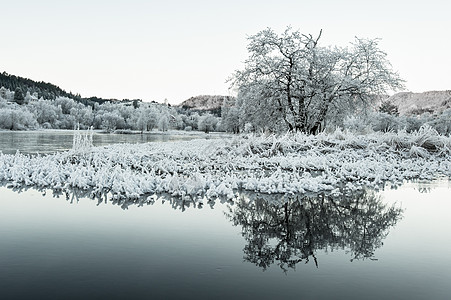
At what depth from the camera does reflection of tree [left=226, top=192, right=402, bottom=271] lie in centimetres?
376

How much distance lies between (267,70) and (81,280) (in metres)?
21.2

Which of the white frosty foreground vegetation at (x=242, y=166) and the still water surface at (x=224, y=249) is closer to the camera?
the still water surface at (x=224, y=249)

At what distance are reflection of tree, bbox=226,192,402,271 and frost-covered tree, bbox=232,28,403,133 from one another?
16074 mm

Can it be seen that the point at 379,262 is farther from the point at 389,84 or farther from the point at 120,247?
the point at 389,84

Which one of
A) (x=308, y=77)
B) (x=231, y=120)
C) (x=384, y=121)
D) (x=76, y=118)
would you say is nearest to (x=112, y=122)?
(x=76, y=118)

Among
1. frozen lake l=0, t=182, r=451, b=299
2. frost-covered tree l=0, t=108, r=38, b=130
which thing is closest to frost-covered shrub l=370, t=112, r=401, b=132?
frost-covered tree l=0, t=108, r=38, b=130

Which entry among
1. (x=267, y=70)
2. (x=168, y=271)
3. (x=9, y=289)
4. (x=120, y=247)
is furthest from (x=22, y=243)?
(x=267, y=70)

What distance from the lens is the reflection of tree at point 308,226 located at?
376 centimetres

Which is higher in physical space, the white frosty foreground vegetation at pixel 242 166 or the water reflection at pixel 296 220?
the white frosty foreground vegetation at pixel 242 166

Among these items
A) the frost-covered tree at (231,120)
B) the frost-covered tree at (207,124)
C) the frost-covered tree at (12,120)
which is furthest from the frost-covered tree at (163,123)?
the frost-covered tree at (12,120)

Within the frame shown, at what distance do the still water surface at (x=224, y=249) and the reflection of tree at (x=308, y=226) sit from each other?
0.01 metres

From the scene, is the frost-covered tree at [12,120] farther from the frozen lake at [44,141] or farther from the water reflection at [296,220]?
the water reflection at [296,220]

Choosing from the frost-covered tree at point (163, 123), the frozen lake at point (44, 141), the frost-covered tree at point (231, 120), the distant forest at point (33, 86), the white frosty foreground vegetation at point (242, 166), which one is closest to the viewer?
the white frosty foreground vegetation at point (242, 166)

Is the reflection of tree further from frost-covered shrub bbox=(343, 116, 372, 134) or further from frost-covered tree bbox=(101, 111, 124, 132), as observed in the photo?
frost-covered tree bbox=(101, 111, 124, 132)
